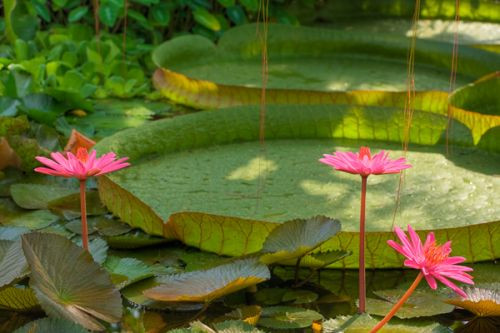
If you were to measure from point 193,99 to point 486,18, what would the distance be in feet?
7.74

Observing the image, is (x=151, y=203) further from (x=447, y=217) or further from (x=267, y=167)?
(x=447, y=217)

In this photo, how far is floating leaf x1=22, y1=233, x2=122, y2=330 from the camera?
1487 mm

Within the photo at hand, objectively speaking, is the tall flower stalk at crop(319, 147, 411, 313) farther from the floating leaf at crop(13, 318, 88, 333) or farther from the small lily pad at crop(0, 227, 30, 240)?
the small lily pad at crop(0, 227, 30, 240)

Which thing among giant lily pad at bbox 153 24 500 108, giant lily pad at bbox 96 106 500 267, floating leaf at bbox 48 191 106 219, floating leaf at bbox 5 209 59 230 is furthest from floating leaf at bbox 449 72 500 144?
floating leaf at bbox 5 209 59 230

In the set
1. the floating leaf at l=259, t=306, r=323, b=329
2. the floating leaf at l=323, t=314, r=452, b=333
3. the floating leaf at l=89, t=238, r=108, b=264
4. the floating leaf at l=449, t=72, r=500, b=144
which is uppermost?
the floating leaf at l=449, t=72, r=500, b=144

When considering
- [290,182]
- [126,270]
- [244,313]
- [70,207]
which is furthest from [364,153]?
[70,207]

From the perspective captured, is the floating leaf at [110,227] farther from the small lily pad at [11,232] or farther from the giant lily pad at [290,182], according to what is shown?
the small lily pad at [11,232]

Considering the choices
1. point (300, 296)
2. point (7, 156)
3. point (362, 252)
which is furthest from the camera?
point (7, 156)

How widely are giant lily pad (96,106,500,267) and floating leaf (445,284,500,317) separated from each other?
249 millimetres

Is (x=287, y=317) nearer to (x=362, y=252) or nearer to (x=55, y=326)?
(x=362, y=252)

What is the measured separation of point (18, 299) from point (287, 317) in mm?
490

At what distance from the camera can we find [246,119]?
2.71m

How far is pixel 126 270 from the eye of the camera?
6.03 ft

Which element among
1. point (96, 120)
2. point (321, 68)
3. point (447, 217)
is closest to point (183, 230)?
point (447, 217)
